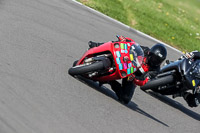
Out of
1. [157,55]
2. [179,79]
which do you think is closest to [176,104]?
[179,79]

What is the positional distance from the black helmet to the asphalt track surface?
0.90 meters

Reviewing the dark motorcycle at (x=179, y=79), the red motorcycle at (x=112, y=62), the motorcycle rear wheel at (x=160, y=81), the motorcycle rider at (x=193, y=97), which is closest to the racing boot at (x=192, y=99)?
the motorcycle rider at (x=193, y=97)

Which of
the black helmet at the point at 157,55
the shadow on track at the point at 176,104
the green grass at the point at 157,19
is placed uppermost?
the black helmet at the point at 157,55

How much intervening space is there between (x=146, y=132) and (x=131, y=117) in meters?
0.47

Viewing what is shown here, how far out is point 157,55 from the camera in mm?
7766

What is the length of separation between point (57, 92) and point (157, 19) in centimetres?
955

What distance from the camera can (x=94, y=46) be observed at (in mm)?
8000

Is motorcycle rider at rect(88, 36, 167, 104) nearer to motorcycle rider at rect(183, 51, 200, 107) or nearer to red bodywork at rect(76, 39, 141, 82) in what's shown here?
red bodywork at rect(76, 39, 141, 82)

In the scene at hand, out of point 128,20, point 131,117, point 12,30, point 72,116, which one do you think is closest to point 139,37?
point 128,20

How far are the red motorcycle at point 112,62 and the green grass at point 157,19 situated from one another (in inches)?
262

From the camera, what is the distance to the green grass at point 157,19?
46.9 ft

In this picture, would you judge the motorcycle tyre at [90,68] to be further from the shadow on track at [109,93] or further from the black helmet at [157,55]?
the black helmet at [157,55]

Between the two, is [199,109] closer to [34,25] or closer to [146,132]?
[146,132]

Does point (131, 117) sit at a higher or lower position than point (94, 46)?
lower
